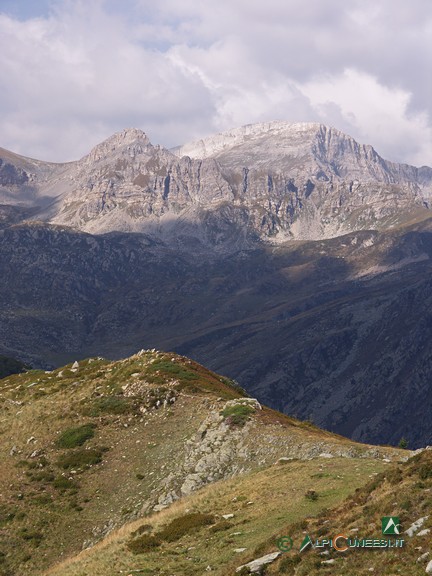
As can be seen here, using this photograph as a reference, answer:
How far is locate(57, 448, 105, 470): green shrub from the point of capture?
177 feet

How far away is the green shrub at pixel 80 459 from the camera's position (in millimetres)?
53969

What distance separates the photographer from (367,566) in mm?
23688

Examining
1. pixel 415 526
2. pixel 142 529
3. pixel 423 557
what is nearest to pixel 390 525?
pixel 415 526

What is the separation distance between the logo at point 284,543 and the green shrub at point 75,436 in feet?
106

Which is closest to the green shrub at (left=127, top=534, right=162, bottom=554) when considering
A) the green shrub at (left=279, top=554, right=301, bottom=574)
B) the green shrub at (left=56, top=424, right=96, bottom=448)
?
the green shrub at (left=279, top=554, right=301, bottom=574)

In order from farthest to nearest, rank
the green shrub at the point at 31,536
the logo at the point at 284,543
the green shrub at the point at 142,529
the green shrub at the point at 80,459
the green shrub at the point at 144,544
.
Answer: the green shrub at the point at 80,459
the green shrub at the point at 31,536
the green shrub at the point at 142,529
the green shrub at the point at 144,544
the logo at the point at 284,543

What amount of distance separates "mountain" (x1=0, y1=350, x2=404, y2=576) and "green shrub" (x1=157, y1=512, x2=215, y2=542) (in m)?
0.85

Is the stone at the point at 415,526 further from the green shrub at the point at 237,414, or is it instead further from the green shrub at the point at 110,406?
the green shrub at the point at 110,406

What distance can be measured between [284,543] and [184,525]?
10232mm

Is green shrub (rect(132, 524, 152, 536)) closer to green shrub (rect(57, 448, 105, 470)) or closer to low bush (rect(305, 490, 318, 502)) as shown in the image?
low bush (rect(305, 490, 318, 502))

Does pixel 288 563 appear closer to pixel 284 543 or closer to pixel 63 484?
pixel 284 543

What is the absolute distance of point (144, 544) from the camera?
A: 3503 centimetres

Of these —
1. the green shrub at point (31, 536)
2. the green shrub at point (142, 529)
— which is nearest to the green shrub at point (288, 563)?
the green shrub at point (142, 529)

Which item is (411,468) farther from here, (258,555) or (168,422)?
(168,422)
